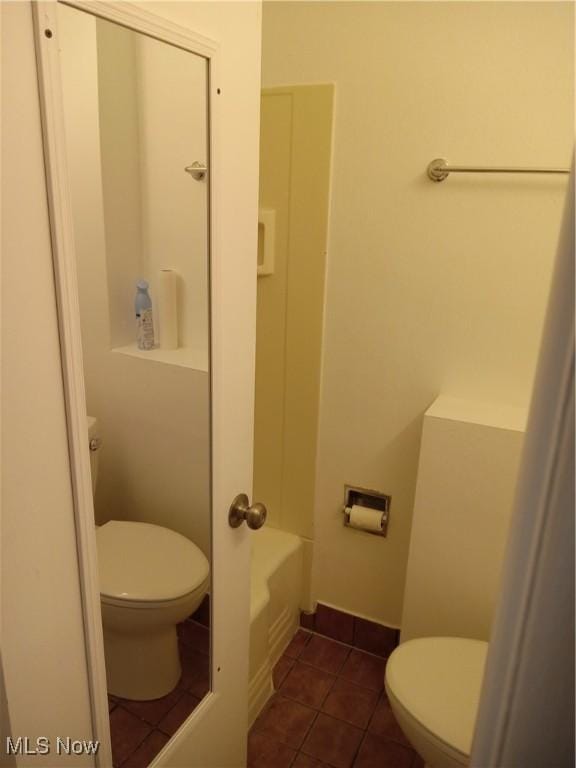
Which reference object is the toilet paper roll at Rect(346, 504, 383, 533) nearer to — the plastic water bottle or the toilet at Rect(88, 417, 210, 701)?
the toilet at Rect(88, 417, 210, 701)

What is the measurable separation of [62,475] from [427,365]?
1.24 meters

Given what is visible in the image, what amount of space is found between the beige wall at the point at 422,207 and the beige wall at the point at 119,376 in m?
0.88

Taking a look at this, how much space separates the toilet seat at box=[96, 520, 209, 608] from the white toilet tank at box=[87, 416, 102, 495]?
3.2 inches

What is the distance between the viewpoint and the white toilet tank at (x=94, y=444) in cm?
75

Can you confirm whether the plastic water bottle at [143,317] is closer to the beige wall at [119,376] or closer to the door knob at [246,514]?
the beige wall at [119,376]

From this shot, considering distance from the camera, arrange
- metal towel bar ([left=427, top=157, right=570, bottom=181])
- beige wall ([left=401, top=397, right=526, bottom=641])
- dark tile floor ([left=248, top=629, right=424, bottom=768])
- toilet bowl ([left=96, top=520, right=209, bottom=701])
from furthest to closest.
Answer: dark tile floor ([left=248, top=629, right=424, bottom=768]) < beige wall ([left=401, top=397, right=526, bottom=641]) < metal towel bar ([left=427, top=157, right=570, bottom=181]) < toilet bowl ([left=96, top=520, right=209, bottom=701])

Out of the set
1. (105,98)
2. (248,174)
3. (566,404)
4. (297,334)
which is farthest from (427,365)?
(566,404)

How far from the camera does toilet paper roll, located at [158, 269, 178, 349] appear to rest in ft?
2.97

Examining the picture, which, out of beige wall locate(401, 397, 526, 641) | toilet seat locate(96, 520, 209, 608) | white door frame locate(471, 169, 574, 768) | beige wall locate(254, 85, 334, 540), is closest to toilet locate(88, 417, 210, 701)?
toilet seat locate(96, 520, 209, 608)

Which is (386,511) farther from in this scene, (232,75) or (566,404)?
(566,404)

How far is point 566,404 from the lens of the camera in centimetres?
39

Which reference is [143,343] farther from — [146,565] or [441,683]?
[441,683]

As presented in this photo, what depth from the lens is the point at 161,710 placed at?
1.01 metres

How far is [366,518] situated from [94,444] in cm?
126
